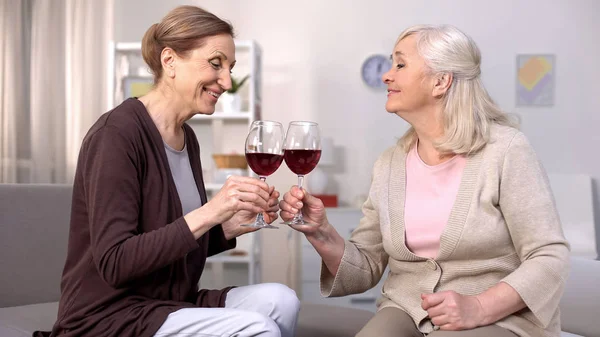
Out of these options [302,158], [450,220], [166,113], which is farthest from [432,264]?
[166,113]

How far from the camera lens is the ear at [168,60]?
1810mm

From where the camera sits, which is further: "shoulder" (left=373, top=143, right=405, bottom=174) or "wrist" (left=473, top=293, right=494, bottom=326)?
"shoulder" (left=373, top=143, right=405, bottom=174)

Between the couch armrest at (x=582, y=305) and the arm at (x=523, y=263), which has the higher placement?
the arm at (x=523, y=263)

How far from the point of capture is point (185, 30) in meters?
1.78

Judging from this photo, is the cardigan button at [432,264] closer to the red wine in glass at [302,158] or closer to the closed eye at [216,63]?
the red wine in glass at [302,158]

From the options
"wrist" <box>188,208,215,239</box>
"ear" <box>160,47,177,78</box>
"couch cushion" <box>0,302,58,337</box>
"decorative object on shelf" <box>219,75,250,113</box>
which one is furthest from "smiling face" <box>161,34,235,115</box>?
"decorative object on shelf" <box>219,75,250,113</box>

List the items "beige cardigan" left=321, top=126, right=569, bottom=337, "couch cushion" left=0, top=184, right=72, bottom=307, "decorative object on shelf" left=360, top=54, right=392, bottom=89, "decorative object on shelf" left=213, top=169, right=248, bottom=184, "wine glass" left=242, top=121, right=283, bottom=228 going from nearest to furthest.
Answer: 1. "wine glass" left=242, top=121, right=283, bottom=228
2. "beige cardigan" left=321, top=126, right=569, bottom=337
3. "couch cushion" left=0, top=184, right=72, bottom=307
4. "decorative object on shelf" left=213, top=169, right=248, bottom=184
5. "decorative object on shelf" left=360, top=54, right=392, bottom=89

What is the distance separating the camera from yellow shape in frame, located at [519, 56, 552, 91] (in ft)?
16.9

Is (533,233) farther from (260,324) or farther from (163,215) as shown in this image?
(163,215)

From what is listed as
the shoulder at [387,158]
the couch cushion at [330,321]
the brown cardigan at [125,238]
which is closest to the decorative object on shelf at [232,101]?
the couch cushion at [330,321]

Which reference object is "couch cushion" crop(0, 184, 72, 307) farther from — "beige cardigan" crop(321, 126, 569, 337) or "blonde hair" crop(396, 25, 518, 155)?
"blonde hair" crop(396, 25, 518, 155)

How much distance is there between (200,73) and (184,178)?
Answer: 28 centimetres

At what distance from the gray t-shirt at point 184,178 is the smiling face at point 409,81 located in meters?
0.59

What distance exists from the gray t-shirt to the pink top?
1.90 feet
